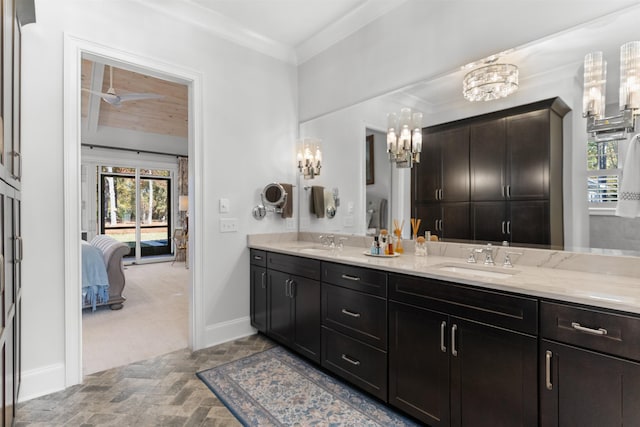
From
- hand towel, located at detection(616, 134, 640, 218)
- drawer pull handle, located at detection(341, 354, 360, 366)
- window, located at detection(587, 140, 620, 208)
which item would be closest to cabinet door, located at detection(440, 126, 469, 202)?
window, located at detection(587, 140, 620, 208)

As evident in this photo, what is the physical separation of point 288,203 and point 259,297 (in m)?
1.01

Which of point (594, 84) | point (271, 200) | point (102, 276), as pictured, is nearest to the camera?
point (594, 84)

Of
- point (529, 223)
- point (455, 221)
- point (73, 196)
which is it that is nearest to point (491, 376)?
point (529, 223)

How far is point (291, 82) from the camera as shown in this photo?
11.7 ft

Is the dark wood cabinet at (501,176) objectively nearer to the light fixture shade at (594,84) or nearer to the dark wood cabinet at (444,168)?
the dark wood cabinet at (444,168)

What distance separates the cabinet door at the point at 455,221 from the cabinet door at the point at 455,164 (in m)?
0.05

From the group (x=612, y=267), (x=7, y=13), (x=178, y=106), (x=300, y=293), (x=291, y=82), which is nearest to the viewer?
(x=7, y=13)

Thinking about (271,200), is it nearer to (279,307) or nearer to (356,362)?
(279,307)

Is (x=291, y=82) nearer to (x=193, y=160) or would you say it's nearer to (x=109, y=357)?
(x=193, y=160)

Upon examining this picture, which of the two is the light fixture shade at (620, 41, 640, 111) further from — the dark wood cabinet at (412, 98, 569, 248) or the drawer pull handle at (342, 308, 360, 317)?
the drawer pull handle at (342, 308, 360, 317)

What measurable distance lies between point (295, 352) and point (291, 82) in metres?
2.73

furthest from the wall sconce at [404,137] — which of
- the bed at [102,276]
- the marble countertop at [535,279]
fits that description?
the bed at [102,276]

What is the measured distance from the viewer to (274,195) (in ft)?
11.0

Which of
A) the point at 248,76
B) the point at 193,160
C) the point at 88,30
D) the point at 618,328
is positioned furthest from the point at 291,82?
the point at 618,328
